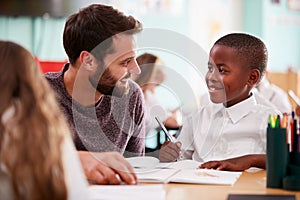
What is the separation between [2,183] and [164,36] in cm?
154

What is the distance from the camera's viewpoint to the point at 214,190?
1282mm

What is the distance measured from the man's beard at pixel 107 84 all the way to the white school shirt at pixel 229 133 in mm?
252

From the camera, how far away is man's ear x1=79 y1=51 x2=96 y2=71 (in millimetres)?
1794

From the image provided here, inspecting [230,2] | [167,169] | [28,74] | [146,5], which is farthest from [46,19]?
[28,74]

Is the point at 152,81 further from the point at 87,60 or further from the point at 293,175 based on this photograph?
the point at 293,175

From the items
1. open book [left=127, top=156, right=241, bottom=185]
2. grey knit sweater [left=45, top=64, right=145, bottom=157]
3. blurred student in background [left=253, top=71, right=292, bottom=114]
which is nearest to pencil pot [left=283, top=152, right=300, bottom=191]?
open book [left=127, top=156, right=241, bottom=185]

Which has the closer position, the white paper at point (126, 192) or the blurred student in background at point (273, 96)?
the white paper at point (126, 192)

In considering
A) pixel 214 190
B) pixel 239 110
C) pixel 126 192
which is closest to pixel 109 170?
pixel 126 192

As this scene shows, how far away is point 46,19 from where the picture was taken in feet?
16.3

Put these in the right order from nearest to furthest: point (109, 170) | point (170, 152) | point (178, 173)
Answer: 1. point (109, 170)
2. point (178, 173)
3. point (170, 152)

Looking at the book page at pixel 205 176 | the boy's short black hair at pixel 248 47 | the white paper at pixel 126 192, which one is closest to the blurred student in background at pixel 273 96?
the boy's short black hair at pixel 248 47

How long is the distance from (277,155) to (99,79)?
706mm

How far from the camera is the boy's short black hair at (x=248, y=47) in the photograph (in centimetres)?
183

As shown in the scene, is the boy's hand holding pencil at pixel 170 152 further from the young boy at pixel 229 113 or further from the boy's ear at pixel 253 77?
the boy's ear at pixel 253 77
